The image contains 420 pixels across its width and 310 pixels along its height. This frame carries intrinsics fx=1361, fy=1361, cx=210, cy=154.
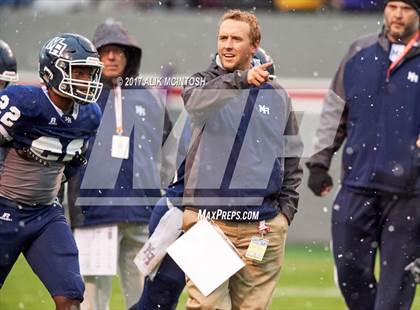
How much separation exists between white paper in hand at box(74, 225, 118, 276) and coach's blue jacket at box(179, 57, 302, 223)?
1.23m

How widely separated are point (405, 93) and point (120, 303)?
308 centimetres

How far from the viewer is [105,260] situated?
320 inches

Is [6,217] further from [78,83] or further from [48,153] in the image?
[78,83]

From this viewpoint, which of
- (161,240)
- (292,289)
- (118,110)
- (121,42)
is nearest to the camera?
(161,240)

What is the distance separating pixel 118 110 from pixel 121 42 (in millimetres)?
437

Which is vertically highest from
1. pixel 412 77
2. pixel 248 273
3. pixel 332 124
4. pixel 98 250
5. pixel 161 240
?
pixel 412 77

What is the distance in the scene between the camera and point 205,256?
269 inches

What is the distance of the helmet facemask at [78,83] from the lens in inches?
270

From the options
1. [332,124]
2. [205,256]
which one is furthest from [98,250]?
[332,124]

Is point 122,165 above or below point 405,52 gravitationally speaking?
below

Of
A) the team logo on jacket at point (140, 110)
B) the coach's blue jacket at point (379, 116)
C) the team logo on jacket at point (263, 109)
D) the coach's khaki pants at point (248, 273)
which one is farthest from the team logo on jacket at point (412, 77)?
the team logo on jacket at point (140, 110)

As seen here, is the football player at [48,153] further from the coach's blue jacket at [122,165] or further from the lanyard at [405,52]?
the lanyard at [405,52]

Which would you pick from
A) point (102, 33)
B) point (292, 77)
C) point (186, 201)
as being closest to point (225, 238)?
point (186, 201)

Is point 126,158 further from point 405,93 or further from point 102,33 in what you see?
point 405,93
